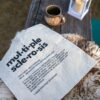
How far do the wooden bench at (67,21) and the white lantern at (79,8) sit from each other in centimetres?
2

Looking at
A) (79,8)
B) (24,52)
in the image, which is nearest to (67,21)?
(79,8)

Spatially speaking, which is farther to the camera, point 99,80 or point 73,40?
point 73,40

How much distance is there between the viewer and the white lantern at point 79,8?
4.12 feet

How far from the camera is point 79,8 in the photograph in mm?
1277

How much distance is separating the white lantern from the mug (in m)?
0.09

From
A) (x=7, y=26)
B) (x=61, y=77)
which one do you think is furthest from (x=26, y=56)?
(x=7, y=26)

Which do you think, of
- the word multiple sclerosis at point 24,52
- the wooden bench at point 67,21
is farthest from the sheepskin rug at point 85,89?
the wooden bench at point 67,21

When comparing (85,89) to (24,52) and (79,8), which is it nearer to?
(24,52)

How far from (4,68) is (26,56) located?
10 cm

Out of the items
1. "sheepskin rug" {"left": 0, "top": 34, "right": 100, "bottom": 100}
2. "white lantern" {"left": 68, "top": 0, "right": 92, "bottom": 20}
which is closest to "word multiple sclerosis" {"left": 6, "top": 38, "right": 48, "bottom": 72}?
"sheepskin rug" {"left": 0, "top": 34, "right": 100, "bottom": 100}

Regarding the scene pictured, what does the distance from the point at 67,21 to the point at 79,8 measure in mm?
85

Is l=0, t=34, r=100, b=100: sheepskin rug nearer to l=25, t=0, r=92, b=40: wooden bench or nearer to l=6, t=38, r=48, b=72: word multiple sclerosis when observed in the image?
l=6, t=38, r=48, b=72: word multiple sclerosis

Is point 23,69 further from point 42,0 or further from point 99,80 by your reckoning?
point 42,0

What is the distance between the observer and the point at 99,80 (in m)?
1.03
